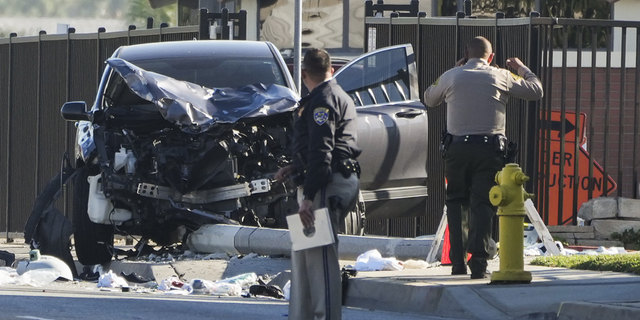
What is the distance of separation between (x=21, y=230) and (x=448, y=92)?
10.4 meters

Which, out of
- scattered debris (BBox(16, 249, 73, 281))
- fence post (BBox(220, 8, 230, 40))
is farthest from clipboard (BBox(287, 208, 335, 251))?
fence post (BBox(220, 8, 230, 40))

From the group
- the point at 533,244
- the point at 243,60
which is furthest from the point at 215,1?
the point at 533,244

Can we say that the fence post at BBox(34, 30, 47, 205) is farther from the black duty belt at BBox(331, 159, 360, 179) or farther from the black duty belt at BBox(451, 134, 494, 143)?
the black duty belt at BBox(331, 159, 360, 179)

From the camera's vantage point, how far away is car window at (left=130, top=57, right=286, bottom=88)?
1102 centimetres

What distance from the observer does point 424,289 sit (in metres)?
7.26

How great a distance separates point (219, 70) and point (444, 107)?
10.2ft

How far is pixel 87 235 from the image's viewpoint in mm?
10281

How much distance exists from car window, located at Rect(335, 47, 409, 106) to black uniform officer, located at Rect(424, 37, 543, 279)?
270 centimetres

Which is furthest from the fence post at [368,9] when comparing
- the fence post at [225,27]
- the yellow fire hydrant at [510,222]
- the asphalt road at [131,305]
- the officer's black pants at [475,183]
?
the yellow fire hydrant at [510,222]

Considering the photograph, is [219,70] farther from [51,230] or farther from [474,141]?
[474,141]

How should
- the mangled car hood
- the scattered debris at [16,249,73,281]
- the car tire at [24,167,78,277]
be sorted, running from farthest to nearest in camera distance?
1. the car tire at [24,167,78,277]
2. the mangled car hood
3. the scattered debris at [16,249,73,281]

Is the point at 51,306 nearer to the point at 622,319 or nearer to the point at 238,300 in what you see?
the point at 238,300

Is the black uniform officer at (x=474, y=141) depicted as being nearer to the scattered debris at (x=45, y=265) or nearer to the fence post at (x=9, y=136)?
the scattered debris at (x=45, y=265)

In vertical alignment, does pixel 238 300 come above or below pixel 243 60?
below
